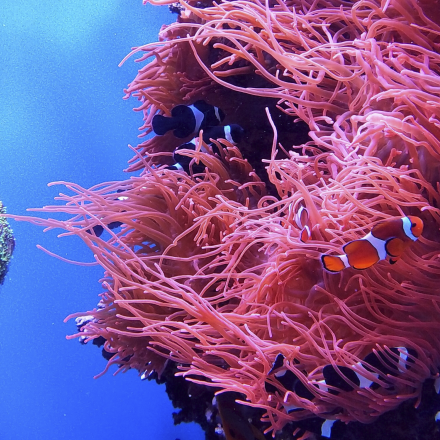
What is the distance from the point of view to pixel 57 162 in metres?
4.65

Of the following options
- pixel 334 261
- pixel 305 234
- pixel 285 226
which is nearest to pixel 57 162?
pixel 285 226

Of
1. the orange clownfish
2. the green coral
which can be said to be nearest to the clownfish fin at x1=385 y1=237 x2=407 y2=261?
the orange clownfish

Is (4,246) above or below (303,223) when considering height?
above

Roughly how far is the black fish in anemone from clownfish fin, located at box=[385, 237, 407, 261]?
2.64 feet

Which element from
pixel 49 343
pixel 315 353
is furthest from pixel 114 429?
pixel 315 353

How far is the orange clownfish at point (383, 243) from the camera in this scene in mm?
757

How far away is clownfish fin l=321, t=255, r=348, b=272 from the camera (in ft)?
2.58

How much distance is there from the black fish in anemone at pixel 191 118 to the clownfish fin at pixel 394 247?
2.64ft

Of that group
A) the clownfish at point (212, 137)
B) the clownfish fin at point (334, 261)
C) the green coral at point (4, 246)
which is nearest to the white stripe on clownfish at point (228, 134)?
the clownfish at point (212, 137)

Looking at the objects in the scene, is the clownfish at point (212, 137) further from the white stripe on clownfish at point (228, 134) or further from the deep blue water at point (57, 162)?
the deep blue water at point (57, 162)

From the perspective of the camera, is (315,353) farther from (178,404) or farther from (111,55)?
(111,55)

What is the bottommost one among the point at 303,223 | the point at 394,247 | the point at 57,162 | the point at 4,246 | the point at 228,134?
the point at 394,247

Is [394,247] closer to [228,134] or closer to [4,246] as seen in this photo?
[228,134]

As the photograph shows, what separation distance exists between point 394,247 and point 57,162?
14.8ft
